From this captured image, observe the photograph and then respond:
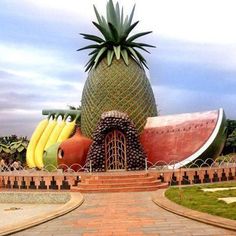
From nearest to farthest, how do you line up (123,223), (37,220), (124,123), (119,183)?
(123,223)
(37,220)
(119,183)
(124,123)

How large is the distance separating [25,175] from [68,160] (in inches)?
163

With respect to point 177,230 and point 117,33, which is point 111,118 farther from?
point 177,230

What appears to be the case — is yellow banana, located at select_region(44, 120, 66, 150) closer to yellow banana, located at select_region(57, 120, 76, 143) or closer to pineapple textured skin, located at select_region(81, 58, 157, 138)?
yellow banana, located at select_region(57, 120, 76, 143)

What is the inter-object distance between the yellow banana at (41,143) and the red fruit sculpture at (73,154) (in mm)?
6031

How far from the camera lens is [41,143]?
2803 cm

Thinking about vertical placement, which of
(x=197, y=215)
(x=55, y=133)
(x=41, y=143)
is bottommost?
(x=197, y=215)

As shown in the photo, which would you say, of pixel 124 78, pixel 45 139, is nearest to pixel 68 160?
pixel 124 78

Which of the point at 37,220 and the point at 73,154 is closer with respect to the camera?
the point at 37,220

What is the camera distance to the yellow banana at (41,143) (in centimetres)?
2726

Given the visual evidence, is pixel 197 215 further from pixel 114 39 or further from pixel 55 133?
pixel 55 133

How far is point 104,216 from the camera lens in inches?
371

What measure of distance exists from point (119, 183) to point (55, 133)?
13.2 meters

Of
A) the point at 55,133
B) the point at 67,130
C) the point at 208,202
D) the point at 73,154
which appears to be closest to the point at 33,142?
the point at 55,133

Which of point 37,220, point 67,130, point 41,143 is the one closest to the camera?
point 37,220
